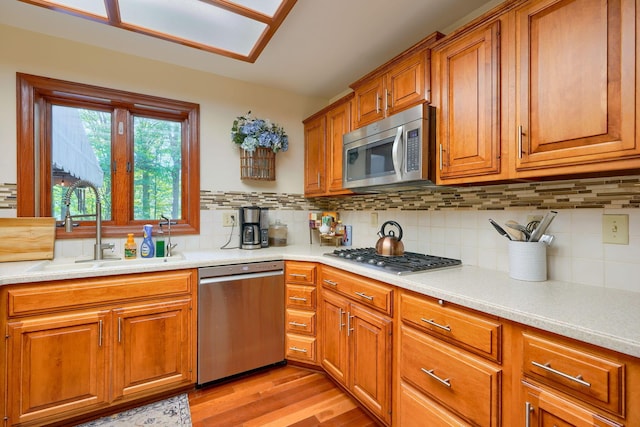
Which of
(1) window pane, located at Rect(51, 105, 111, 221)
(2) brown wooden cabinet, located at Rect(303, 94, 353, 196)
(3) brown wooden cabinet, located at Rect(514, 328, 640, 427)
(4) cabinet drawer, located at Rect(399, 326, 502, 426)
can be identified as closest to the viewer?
(3) brown wooden cabinet, located at Rect(514, 328, 640, 427)

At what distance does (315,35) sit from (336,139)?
768mm

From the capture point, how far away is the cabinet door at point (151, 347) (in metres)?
1.69

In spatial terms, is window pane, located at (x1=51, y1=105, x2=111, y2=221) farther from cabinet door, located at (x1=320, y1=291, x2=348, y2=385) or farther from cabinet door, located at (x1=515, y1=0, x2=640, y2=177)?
cabinet door, located at (x1=515, y1=0, x2=640, y2=177)

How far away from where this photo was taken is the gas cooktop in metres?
1.53

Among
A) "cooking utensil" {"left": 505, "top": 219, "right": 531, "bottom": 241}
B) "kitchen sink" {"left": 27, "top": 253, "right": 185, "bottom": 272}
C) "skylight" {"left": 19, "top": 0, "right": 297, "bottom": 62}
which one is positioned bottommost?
"kitchen sink" {"left": 27, "top": 253, "right": 185, "bottom": 272}

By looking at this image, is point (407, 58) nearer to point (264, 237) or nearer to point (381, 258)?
point (381, 258)


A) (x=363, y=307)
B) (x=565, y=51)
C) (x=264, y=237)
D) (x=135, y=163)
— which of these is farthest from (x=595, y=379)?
(x=135, y=163)

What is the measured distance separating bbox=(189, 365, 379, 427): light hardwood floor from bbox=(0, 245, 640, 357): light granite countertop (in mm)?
857

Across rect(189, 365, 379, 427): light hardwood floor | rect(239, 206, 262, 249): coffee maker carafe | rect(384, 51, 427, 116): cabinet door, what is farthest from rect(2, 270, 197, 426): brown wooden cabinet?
rect(384, 51, 427, 116): cabinet door

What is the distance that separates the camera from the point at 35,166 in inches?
78.3

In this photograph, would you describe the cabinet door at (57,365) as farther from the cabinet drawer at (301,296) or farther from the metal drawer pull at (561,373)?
the metal drawer pull at (561,373)

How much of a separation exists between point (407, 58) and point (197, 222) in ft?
6.64

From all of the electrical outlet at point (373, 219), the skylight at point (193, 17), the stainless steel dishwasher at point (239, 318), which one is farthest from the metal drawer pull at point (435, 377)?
the skylight at point (193, 17)

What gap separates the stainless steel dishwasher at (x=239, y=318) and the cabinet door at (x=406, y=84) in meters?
1.38
